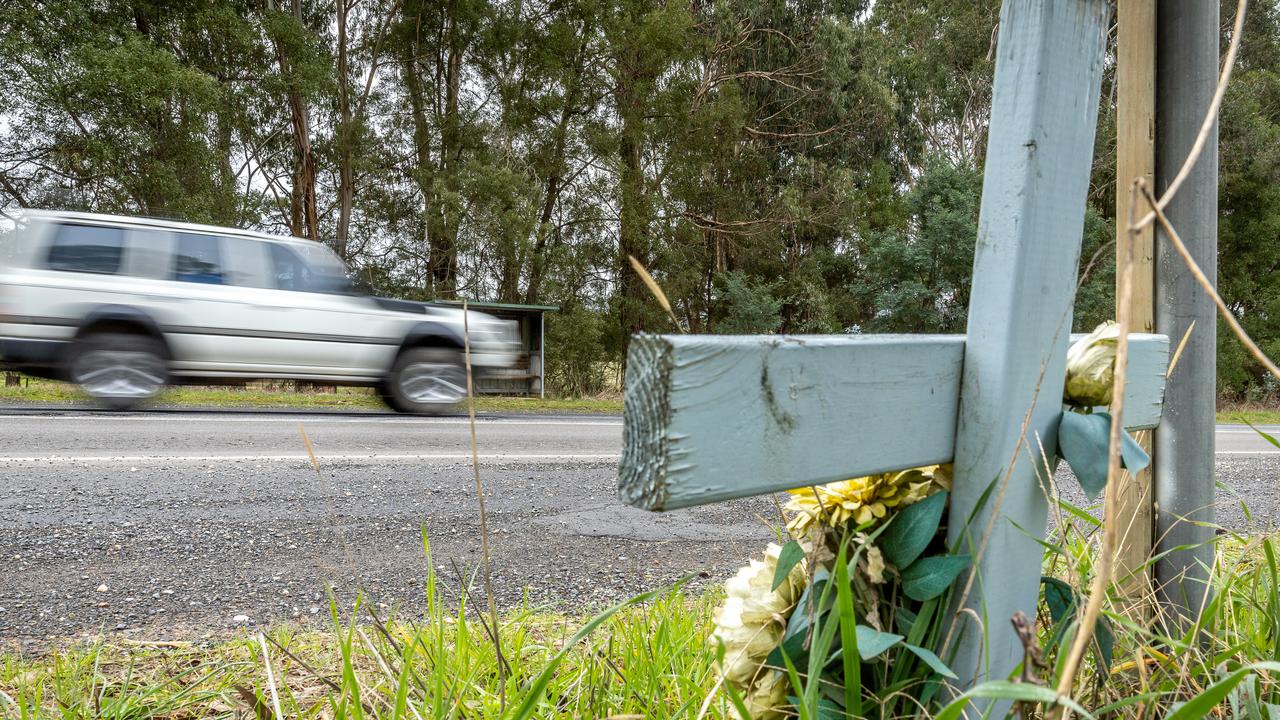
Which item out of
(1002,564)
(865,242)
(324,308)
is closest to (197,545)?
(1002,564)

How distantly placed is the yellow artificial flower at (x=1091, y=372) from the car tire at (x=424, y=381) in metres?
7.74

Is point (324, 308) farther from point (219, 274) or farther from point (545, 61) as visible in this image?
point (545, 61)

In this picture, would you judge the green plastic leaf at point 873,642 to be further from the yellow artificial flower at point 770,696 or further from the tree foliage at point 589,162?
the tree foliage at point 589,162

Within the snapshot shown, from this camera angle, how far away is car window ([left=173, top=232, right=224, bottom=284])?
7.21 meters

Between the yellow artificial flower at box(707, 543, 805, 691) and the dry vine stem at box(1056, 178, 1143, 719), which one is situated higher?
the dry vine stem at box(1056, 178, 1143, 719)

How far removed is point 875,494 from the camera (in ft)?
2.72

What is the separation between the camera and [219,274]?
7.39 metres

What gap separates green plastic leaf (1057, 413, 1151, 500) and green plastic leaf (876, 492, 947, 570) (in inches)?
6.0

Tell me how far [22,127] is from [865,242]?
15306mm

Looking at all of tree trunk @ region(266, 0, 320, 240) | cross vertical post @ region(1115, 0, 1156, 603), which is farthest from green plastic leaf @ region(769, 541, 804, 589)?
tree trunk @ region(266, 0, 320, 240)

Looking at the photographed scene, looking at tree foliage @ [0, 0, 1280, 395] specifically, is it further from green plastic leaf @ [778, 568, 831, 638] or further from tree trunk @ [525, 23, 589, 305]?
green plastic leaf @ [778, 568, 831, 638]

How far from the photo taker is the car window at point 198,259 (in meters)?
7.21

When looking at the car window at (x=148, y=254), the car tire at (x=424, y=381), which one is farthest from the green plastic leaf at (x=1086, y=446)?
the car window at (x=148, y=254)

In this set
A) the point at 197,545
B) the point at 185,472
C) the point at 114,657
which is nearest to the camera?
the point at 114,657
